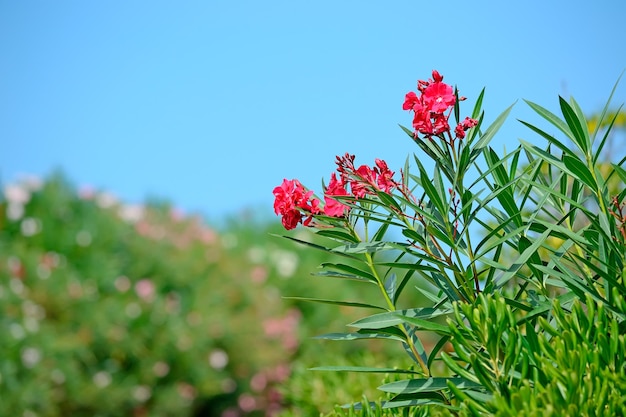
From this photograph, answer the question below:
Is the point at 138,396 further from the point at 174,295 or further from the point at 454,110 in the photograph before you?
the point at 454,110

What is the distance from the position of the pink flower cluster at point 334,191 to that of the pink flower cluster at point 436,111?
0.45 feet

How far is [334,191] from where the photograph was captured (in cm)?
177

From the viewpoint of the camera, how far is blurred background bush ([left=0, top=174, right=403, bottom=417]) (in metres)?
5.87

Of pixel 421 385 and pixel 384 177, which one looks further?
pixel 384 177

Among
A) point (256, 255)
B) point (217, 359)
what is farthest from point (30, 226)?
point (256, 255)

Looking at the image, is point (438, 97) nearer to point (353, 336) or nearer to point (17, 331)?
point (353, 336)

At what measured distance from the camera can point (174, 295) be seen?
23.2 feet

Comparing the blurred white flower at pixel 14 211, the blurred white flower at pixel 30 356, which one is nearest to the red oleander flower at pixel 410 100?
the blurred white flower at pixel 30 356

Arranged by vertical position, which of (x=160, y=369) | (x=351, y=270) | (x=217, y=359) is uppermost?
(x=217, y=359)

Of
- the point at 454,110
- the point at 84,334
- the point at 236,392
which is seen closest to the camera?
the point at 454,110

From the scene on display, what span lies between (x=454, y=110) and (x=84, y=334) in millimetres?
5074

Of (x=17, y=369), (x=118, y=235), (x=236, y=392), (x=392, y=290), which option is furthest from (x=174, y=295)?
(x=392, y=290)

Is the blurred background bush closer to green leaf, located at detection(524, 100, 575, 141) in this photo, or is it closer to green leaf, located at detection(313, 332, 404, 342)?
green leaf, located at detection(313, 332, 404, 342)

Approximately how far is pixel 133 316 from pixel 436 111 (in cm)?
518
